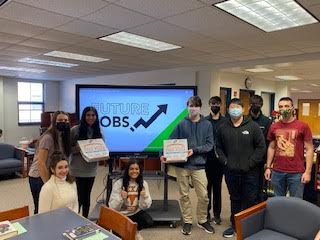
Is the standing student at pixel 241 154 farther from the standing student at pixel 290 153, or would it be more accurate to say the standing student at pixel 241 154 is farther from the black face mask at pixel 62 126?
the black face mask at pixel 62 126

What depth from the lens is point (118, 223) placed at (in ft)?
6.14

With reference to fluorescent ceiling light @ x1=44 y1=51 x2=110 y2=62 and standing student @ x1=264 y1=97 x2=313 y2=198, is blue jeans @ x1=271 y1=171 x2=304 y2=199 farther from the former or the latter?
fluorescent ceiling light @ x1=44 y1=51 x2=110 y2=62

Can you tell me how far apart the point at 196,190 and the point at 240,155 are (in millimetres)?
675

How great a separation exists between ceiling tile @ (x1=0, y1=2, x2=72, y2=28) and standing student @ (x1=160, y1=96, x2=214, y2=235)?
1854mm

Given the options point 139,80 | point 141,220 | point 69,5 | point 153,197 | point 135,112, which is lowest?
point 153,197

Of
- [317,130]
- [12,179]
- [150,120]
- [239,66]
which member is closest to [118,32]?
[150,120]

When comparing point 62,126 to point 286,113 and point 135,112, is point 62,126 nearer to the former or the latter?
point 135,112

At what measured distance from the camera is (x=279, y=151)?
9.17 feet

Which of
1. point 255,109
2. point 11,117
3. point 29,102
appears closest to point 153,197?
point 255,109

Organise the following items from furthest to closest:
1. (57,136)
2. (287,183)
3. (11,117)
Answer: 1. (11,117)
2. (287,183)
3. (57,136)

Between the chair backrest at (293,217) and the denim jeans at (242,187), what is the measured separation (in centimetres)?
48

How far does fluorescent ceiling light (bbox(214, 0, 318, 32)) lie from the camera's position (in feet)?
9.32

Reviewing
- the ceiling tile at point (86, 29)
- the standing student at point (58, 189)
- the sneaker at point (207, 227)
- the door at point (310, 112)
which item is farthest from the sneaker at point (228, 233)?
the door at point (310, 112)

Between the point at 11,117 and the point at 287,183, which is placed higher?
the point at 11,117
